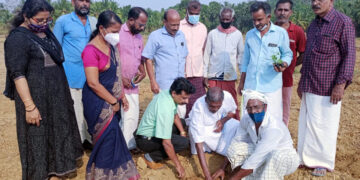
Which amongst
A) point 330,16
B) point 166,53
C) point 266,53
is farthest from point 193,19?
point 330,16

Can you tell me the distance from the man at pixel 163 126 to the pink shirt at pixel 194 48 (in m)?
1.08

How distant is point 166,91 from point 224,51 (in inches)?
51.7

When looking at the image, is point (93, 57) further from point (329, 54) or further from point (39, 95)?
point (329, 54)

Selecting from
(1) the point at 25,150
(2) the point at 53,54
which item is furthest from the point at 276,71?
(1) the point at 25,150

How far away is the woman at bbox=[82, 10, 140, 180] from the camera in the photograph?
2.71 m

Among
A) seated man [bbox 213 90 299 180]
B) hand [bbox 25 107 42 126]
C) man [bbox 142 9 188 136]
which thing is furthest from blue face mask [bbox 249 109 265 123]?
hand [bbox 25 107 42 126]

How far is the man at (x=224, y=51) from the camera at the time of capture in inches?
165

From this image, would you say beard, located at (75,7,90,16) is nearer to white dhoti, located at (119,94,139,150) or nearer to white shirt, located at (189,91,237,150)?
white dhoti, located at (119,94,139,150)

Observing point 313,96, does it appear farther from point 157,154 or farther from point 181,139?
point 157,154

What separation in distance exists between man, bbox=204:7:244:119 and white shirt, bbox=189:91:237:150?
65 cm

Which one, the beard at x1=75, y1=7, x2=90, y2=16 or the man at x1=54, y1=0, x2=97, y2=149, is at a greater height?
the beard at x1=75, y1=7, x2=90, y2=16

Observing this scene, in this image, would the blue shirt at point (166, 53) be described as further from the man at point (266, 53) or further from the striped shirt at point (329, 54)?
the striped shirt at point (329, 54)

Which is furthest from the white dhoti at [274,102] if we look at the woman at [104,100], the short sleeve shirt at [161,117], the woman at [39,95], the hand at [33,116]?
the hand at [33,116]

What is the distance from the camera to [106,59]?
2.76m
